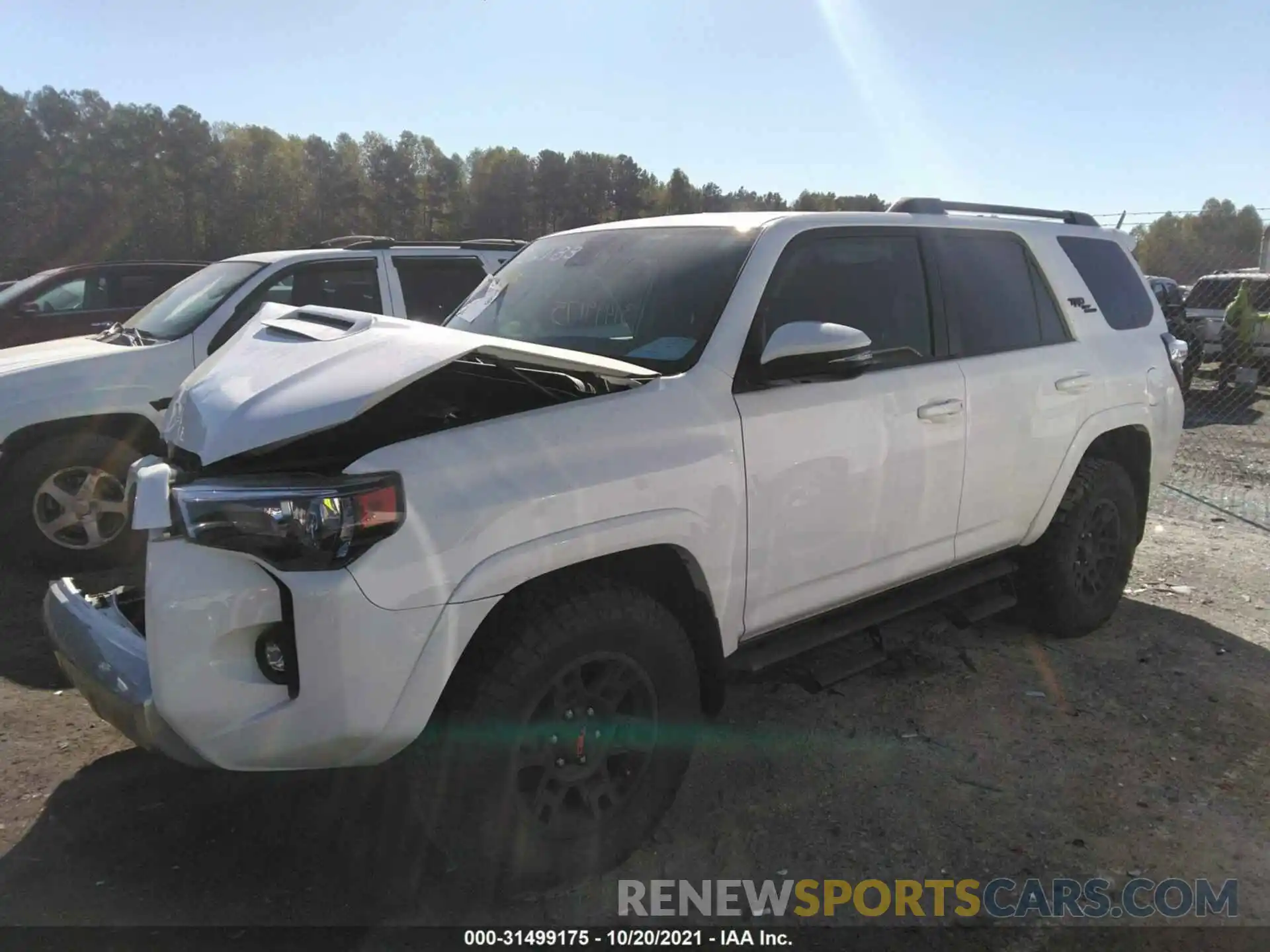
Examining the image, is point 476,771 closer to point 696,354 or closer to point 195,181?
point 696,354

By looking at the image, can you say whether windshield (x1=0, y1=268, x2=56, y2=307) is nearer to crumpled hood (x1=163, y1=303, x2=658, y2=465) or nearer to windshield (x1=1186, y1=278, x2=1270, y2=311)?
crumpled hood (x1=163, y1=303, x2=658, y2=465)

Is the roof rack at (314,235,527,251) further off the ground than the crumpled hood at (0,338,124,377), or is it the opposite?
the roof rack at (314,235,527,251)

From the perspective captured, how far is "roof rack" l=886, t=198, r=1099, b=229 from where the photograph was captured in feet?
13.3

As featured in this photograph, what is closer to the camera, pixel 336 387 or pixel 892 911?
pixel 336 387

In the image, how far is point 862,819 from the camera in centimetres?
312

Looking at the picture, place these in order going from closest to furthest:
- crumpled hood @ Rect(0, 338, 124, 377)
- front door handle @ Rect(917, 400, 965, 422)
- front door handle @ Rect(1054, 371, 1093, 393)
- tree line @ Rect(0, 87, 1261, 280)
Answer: front door handle @ Rect(917, 400, 965, 422)
front door handle @ Rect(1054, 371, 1093, 393)
crumpled hood @ Rect(0, 338, 124, 377)
tree line @ Rect(0, 87, 1261, 280)

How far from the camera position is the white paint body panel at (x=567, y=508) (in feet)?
7.10

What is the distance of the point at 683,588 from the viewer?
285 cm

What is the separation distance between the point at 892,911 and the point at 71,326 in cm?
927

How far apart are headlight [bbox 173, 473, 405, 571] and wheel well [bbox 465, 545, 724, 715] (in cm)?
63

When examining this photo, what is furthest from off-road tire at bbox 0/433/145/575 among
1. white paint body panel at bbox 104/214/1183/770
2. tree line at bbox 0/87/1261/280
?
tree line at bbox 0/87/1261/280


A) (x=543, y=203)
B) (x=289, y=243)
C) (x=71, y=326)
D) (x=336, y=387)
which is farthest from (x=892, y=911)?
(x=289, y=243)

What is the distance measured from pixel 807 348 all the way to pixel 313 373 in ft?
4.80

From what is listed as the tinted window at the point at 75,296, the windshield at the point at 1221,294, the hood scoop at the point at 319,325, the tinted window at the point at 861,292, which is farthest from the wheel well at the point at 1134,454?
the windshield at the point at 1221,294
